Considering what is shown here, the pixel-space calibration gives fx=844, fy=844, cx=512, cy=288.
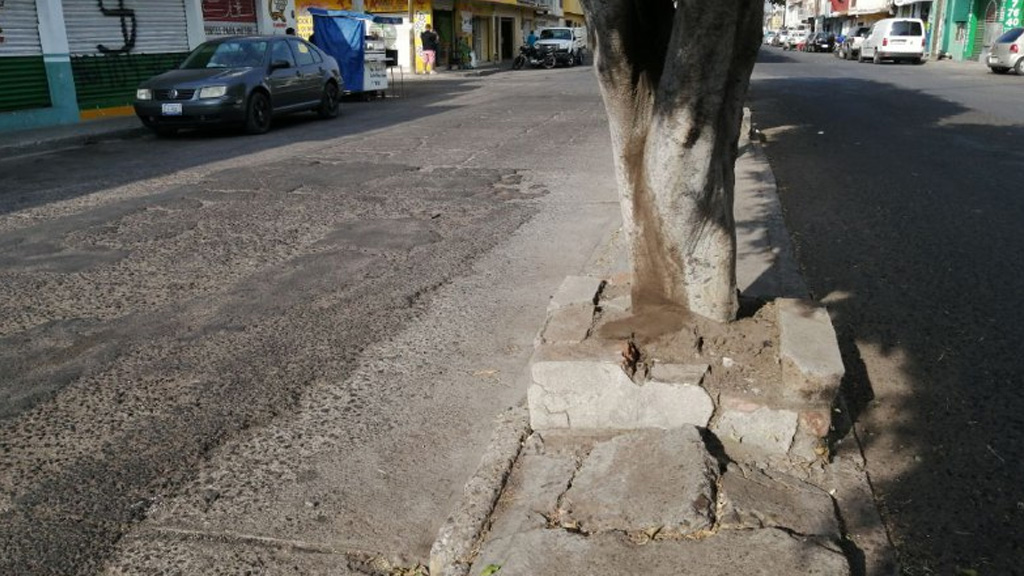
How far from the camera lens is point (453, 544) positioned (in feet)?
9.45

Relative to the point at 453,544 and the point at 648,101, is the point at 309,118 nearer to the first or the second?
the point at 648,101

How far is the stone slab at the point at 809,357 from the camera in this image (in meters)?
3.33

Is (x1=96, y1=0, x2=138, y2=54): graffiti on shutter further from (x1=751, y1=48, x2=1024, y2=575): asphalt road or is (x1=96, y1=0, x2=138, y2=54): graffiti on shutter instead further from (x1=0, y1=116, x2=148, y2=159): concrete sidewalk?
(x1=751, y1=48, x2=1024, y2=575): asphalt road

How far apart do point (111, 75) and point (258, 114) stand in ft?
18.4

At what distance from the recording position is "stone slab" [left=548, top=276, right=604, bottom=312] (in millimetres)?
4387

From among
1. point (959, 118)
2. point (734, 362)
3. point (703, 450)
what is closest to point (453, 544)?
point (703, 450)

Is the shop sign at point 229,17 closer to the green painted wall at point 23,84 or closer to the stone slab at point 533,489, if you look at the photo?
the green painted wall at point 23,84

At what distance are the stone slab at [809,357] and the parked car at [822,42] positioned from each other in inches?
2219

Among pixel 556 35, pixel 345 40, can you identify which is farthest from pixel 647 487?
pixel 556 35

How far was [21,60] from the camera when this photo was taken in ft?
51.7

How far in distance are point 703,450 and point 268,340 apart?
→ 2.75 m

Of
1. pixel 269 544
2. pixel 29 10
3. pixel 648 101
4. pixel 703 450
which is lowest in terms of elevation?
pixel 269 544

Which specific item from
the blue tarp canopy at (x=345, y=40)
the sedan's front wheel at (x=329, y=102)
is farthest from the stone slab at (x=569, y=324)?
the blue tarp canopy at (x=345, y=40)

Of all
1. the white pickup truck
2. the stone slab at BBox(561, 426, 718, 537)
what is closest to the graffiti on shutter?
the stone slab at BBox(561, 426, 718, 537)
